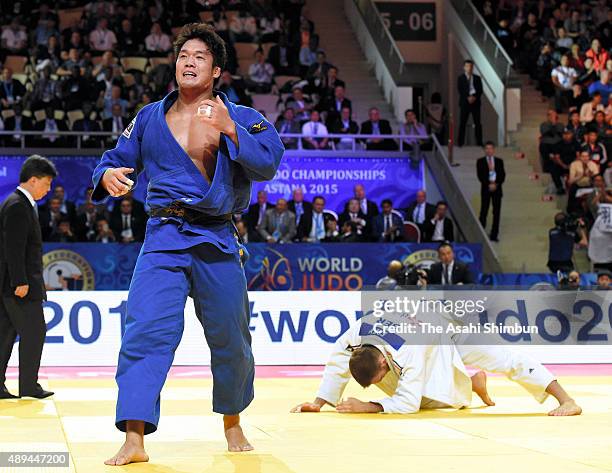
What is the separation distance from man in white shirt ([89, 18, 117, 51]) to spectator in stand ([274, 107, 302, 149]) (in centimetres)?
400

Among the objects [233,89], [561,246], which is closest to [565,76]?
[561,246]

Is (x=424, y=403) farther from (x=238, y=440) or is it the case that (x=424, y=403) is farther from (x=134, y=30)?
(x=134, y=30)

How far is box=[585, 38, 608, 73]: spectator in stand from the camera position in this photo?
21250 millimetres

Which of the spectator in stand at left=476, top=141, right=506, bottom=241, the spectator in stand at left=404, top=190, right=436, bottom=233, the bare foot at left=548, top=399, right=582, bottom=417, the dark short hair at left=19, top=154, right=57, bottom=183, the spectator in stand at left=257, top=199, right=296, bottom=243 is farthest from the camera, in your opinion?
the spectator in stand at left=476, top=141, right=506, bottom=241

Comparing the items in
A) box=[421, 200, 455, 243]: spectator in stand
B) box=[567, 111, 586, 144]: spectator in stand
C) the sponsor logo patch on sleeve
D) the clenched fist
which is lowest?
box=[421, 200, 455, 243]: spectator in stand

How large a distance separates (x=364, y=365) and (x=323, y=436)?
110cm

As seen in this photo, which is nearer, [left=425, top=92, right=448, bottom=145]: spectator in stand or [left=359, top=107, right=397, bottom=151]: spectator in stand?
[left=359, top=107, right=397, bottom=151]: spectator in stand

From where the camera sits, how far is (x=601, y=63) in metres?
21.3

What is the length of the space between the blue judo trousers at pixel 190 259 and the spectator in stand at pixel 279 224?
36.4 ft

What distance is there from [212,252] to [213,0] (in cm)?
1784

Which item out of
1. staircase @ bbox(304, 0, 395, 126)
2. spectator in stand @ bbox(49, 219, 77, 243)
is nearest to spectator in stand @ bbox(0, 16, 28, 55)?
spectator in stand @ bbox(49, 219, 77, 243)

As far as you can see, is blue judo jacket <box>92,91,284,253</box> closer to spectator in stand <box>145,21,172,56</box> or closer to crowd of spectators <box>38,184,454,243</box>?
crowd of spectators <box>38,184,454,243</box>

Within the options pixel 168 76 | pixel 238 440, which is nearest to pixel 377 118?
pixel 168 76

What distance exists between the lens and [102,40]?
20844 millimetres
